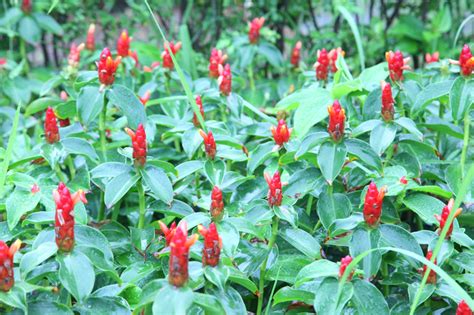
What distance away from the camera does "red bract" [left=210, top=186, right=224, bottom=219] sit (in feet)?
5.19

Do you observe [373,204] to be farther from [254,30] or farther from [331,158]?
[254,30]

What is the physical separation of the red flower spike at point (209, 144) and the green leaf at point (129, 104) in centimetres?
21

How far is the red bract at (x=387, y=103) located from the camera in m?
1.85

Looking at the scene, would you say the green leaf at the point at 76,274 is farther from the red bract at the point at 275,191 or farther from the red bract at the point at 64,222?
the red bract at the point at 275,191

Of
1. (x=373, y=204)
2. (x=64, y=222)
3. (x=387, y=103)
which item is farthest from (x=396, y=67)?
(x=64, y=222)

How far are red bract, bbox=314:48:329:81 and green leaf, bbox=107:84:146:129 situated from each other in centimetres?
64

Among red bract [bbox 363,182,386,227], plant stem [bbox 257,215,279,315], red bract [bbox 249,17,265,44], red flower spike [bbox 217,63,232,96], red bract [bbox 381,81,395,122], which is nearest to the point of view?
red bract [bbox 363,182,386,227]

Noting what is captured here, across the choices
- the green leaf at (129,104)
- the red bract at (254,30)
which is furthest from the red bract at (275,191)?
the red bract at (254,30)

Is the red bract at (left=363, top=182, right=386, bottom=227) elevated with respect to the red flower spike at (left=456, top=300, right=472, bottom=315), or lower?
elevated

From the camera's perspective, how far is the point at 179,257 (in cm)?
132

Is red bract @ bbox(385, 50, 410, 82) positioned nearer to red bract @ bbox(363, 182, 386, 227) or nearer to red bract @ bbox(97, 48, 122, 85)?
red bract @ bbox(363, 182, 386, 227)

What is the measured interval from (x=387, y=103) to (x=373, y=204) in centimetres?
38

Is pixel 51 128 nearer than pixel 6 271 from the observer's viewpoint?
No

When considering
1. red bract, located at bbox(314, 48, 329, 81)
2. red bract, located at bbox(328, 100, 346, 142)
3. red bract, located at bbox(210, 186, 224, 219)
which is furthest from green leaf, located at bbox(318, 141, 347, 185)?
red bract, located at bbox(314, 48, 329, 81)
